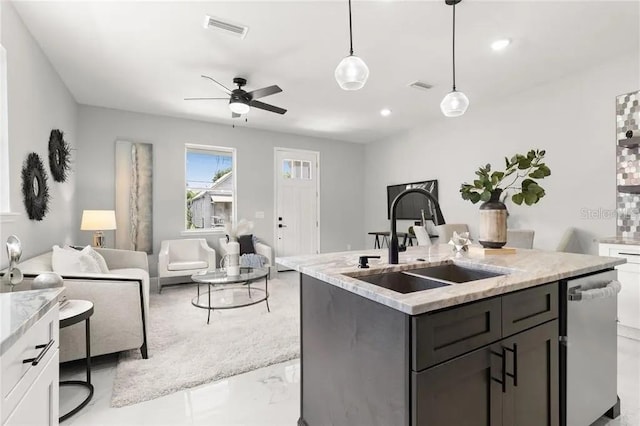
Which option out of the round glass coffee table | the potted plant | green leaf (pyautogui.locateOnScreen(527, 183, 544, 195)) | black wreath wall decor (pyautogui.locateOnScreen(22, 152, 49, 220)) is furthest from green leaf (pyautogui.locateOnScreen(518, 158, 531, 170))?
black wreath wall decor (pyautogui.locateOnScreen(22, 152, 49, 220))

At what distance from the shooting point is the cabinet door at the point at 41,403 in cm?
85

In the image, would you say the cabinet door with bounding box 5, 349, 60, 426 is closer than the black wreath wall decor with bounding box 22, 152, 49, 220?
Yes

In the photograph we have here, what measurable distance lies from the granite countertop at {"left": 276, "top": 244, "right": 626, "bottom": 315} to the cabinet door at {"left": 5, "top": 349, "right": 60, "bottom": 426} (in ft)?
3.18

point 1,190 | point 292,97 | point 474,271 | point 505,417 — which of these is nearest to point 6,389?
point 505,417

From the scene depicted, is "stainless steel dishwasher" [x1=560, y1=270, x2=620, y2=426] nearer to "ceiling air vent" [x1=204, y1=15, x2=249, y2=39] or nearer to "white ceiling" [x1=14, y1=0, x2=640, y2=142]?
"white ceiling" [x1=14, y1=0, x2=640, y2=142]

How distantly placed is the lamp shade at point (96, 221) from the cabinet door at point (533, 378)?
443 cm

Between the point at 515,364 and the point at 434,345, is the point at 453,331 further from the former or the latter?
the point at 515,364

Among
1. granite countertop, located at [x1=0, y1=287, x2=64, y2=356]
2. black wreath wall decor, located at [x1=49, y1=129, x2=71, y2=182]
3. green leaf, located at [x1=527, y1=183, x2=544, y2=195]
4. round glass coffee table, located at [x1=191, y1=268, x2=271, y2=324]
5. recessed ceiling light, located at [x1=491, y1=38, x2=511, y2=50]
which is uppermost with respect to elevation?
recessed ceiling light, located at [x1=491, y1=38, x2=511, y2=50]

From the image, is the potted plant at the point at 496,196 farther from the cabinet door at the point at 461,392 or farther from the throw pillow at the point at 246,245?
the throw pillow at the point at 246,245

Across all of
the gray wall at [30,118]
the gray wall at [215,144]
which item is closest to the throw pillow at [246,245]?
the gray wall at [215,144]

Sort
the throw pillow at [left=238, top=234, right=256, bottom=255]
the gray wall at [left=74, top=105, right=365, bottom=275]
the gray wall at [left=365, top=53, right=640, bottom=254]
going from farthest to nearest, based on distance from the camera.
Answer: the throw pillow at [left=238, top=234, right=256, bottom=255] → the gray wall at [left=74, top=105, right=365, bottom=275] → the gray wall at [left=365, top=53, right=640, bottom=254]

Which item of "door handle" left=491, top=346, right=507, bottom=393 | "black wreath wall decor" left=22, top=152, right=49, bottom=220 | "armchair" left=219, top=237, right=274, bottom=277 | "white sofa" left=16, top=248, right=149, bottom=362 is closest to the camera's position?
"door handle" left=491, top=346, right=507, bottom=393

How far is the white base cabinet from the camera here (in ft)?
8.79

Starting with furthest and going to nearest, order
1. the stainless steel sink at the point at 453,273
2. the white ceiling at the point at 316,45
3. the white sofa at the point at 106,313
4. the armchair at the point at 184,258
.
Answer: the armchair at the point at 184,258, the white ceiling at the point at 316,45, the white sofa at the point at 106,313, the stainless steel sink at the point at 453,273
